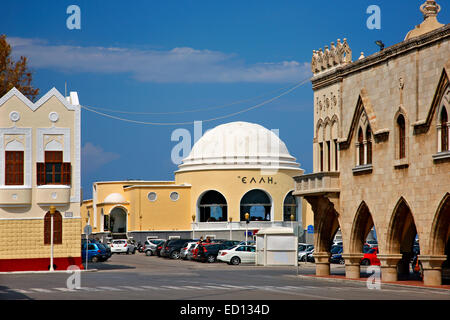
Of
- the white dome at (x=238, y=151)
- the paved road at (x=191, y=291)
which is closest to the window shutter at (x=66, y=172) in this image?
the paved road at (x=191, y=291)

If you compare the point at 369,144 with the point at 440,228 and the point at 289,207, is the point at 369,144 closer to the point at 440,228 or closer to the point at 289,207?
the point at 440,228

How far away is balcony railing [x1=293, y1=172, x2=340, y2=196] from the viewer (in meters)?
38.6

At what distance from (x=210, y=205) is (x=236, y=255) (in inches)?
1075

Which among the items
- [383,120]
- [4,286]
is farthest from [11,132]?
[383,120]

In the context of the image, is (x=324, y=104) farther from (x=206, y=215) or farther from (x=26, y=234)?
(x=206, y=215)

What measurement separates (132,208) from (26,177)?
38.3 metres

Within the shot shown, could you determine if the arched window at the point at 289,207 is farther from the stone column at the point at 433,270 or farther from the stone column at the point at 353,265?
the stone column at the point at 433,270

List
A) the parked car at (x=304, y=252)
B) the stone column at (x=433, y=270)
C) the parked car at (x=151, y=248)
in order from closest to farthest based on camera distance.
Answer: the stone column at (x=433, y=270) < the parked car at (x=304, y=252) < the parked car at (x=151, y=248)

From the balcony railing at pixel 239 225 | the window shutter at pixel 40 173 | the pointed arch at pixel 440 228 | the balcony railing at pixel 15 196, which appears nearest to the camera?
the pointed arch at pixel 440 228

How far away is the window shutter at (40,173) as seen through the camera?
4475 centimetres

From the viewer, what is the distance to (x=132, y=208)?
82562mm

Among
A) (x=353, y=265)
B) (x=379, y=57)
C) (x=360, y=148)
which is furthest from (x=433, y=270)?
(x=379, y=57)

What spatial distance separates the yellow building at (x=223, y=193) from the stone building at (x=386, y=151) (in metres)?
39.3

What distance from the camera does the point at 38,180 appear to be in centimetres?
4481
